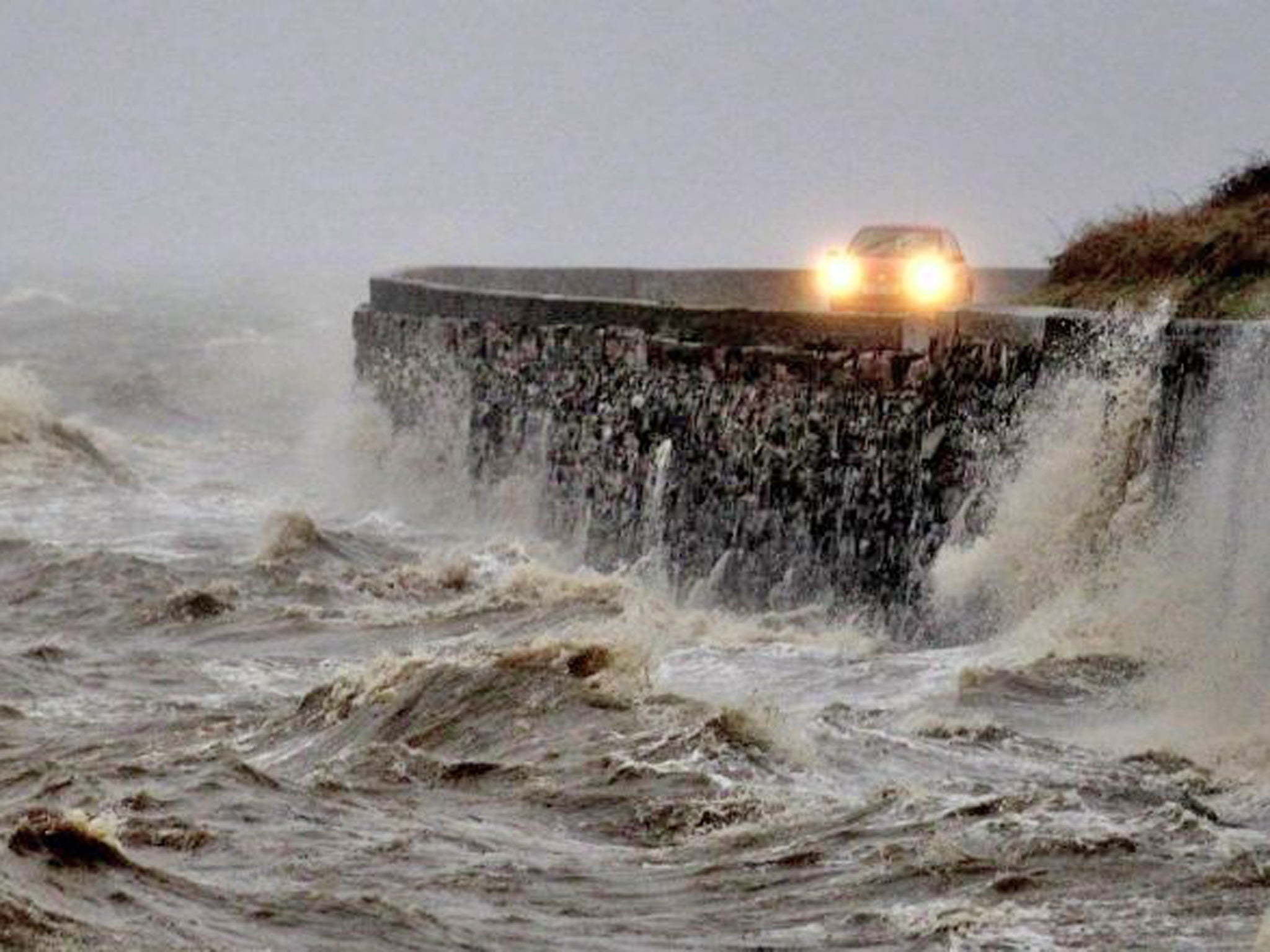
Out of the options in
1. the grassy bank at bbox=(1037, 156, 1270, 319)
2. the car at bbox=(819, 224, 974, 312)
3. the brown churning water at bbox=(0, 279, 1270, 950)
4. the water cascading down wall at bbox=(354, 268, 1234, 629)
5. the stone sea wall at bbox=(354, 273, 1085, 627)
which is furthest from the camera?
the car at bbox=(819, 224, 974, 312)

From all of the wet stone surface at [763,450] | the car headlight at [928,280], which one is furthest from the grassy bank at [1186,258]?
the wet stone surface at [763,450]

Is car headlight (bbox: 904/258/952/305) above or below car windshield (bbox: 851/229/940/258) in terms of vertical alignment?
below

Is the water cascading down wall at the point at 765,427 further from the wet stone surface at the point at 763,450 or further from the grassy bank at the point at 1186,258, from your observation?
the grassy bank at the point at 1186,258

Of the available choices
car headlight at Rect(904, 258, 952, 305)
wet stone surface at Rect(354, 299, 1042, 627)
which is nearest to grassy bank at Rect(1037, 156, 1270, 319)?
car headlight at Rect(904, 258, 952, 305)

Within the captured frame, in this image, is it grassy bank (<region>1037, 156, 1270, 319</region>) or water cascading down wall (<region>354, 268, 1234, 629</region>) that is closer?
water cascading down wall (<region>354, 268, 1234, 629</region>)

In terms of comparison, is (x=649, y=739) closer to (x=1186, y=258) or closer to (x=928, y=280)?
(x=1186, y=258)

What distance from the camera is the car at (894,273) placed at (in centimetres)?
2655

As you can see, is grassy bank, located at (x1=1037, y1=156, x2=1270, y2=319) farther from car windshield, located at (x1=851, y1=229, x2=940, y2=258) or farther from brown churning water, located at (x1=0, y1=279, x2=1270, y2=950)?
brown churning water, located at (x1=0, y1=279, x2=1270, y2=950)

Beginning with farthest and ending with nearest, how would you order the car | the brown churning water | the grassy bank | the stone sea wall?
1. the car
2. the grassy bank
3. the stone sea wall
4. the brown churning water

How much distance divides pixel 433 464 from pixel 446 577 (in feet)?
21.8

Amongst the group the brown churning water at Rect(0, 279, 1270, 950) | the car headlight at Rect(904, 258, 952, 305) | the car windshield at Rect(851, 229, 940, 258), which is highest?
the car windshield at Rect(851, 229, 940, 258)

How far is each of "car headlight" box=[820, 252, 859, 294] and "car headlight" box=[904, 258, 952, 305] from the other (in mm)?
488

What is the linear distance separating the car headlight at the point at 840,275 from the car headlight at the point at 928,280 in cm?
49

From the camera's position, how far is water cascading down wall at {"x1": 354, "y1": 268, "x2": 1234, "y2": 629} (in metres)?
17.8
